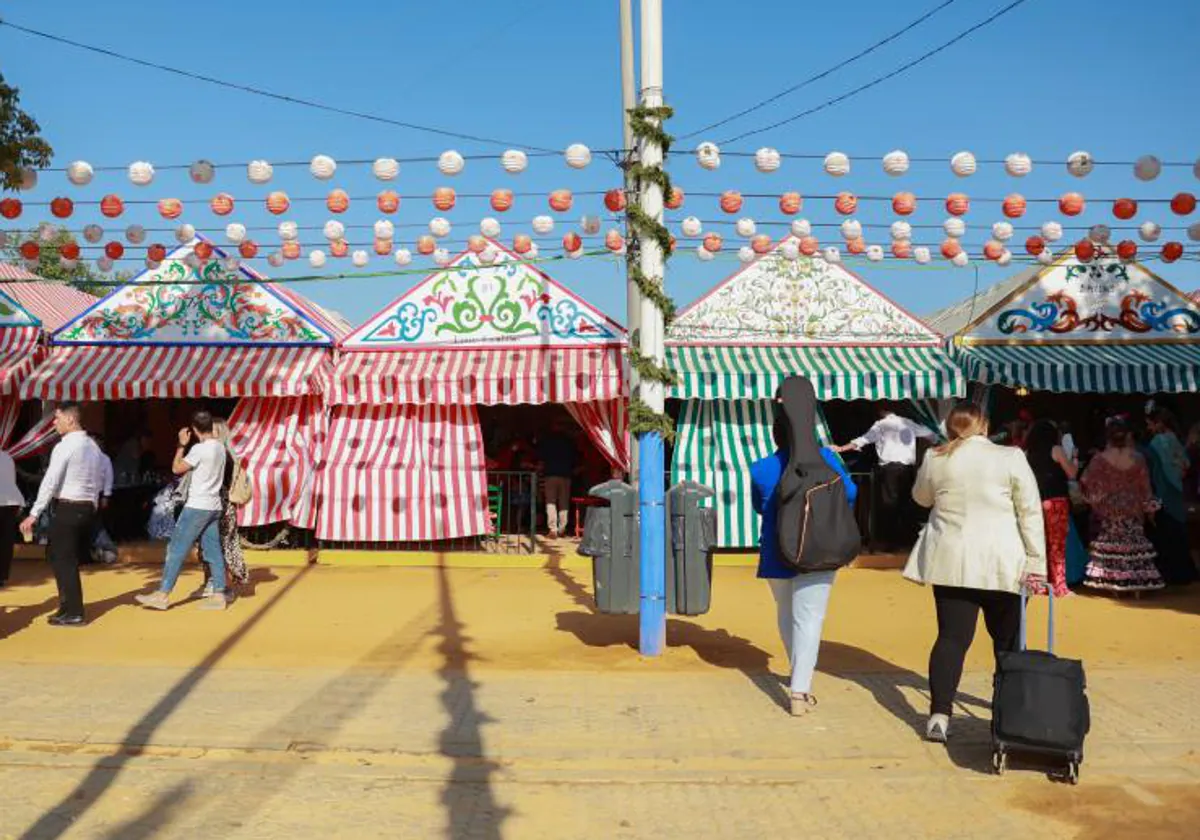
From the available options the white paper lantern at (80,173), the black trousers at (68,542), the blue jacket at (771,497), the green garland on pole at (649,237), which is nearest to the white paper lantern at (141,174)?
the white paper lantern at (80,173)

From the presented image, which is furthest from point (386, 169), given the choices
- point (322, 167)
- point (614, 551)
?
point (614, 551)

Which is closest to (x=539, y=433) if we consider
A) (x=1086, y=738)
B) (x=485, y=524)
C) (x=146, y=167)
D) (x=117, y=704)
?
(x=485, y=524)

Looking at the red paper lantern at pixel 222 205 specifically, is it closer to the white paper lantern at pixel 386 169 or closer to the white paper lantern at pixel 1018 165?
the white paper lantern at pixel 386 169

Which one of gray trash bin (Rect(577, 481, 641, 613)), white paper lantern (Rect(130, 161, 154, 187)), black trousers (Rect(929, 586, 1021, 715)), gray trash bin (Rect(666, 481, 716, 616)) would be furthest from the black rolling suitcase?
white paper lantern (Rect(130, 161, 154, 187))

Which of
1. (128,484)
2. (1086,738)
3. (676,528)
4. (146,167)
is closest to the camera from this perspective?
(1086,738)

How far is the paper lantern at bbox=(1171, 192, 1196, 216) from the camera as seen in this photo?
10.4 m

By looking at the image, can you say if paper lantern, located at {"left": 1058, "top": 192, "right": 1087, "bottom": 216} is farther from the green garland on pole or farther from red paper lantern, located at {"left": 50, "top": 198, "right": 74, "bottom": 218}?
red paper lantern, located at {"left": 50, "top": 198, "right": 74, "bottom": 218}

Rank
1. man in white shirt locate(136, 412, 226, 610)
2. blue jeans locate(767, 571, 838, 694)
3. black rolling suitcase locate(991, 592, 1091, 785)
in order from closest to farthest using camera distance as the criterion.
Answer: black rolling suitcase locate(991, 592, 1091, 785) → blue jeans locate(767, 571, 838, 694) → man in white shirt locate(136, 412, 226, 610)

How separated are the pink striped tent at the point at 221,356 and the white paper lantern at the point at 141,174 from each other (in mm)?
2494

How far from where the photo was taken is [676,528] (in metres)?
7.34

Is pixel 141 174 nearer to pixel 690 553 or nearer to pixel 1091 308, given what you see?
pixel 690 553

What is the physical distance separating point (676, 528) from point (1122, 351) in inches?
325

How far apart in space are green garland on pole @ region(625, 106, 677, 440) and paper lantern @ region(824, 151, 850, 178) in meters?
3.00

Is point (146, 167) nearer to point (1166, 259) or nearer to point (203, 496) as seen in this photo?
point (203, 496)
